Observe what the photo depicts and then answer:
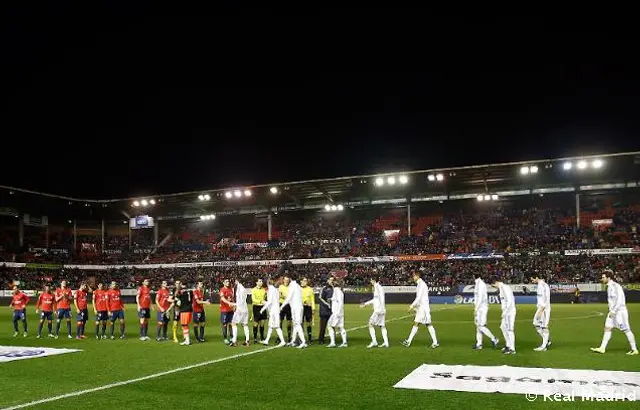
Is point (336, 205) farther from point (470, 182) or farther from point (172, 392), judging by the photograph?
point (172, 392)

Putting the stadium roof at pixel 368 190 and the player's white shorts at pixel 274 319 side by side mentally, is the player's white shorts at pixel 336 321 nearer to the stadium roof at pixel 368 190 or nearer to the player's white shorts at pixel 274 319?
the player's white shorts at pixel 274 319

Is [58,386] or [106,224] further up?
[106,224]

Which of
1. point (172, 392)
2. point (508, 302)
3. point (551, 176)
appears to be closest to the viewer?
point (172, 392)

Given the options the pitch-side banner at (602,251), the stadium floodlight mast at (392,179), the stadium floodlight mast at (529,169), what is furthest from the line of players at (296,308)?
the pitch-side banner at (602,251)

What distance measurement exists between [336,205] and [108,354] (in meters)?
46.1

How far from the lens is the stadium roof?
47.8m

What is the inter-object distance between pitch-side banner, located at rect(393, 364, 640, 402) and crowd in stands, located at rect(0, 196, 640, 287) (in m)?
34.0

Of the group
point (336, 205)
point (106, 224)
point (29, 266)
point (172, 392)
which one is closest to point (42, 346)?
point (172, 392)

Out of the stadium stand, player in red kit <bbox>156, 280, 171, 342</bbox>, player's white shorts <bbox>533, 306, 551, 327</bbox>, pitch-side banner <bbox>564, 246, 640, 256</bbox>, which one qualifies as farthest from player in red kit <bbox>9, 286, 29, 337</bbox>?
pitch-side banner <bbox>564, 246, 640, 256</bbox>

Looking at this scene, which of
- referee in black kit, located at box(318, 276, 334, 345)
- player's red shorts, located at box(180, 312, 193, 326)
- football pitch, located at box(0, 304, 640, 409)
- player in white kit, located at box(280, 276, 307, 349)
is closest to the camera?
football pitch, located at box(0, 304, 640, 409)

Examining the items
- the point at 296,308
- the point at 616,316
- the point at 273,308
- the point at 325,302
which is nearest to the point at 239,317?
the point at 273,308

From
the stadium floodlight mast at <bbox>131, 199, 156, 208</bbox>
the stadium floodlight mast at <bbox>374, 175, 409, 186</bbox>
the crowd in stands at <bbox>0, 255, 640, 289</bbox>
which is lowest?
the crowd in stands at <bbox>0, 255, 640, 289</bbox>

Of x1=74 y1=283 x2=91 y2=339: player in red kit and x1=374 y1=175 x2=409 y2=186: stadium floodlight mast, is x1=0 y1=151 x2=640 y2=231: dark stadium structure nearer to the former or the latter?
x1=374 y1=175 x2=409 y2=186: stadium floodlight mast

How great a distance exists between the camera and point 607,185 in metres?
51.6
